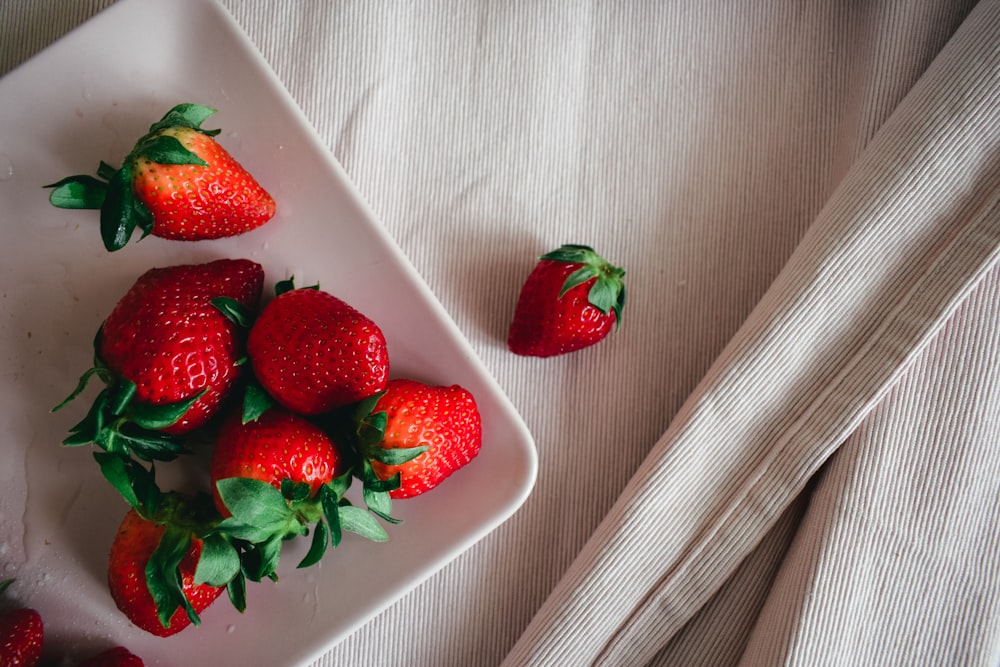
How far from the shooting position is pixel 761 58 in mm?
943

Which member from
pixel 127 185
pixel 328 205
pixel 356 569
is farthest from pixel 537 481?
pixel 127 185

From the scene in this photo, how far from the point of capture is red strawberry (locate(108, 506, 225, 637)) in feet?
2.20

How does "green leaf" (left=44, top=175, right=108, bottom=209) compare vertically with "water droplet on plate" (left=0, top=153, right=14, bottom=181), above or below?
below

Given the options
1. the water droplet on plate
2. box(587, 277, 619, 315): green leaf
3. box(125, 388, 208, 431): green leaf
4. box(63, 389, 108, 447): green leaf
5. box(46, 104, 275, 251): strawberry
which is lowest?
box(587, 277, 619, 315): green leaf

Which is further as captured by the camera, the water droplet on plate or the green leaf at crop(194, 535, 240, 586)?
the water droplet on plate

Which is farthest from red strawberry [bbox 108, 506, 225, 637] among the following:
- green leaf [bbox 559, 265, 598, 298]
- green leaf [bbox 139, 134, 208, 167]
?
green leaf [bbox 559, 265, 598, 298]

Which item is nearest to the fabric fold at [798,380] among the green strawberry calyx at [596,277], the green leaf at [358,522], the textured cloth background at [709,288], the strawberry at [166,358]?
the textured cloth background at [709,288]

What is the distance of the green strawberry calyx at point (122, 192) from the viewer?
67 cm

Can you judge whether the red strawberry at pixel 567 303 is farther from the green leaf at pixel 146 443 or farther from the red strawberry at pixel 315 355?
the green leaf at pixel 146 443

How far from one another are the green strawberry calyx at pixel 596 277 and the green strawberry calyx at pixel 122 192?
40cm

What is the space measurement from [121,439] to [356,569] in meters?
0.28

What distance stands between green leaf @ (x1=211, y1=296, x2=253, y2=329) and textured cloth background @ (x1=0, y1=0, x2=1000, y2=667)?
251 millimetres

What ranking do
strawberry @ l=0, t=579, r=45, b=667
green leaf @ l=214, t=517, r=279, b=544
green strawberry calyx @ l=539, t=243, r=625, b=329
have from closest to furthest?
green leaf @ l=214, t=517, r=279, b=544, strawberry @ l=0, t=579, r=45, b=667, green strawberry calyx @ l=539, t=243, r=625, b=329

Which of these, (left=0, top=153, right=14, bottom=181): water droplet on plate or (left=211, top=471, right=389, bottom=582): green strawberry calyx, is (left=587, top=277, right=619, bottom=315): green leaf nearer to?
(left=211, top=471, right=389, bottom=582): green strawberry calyx
